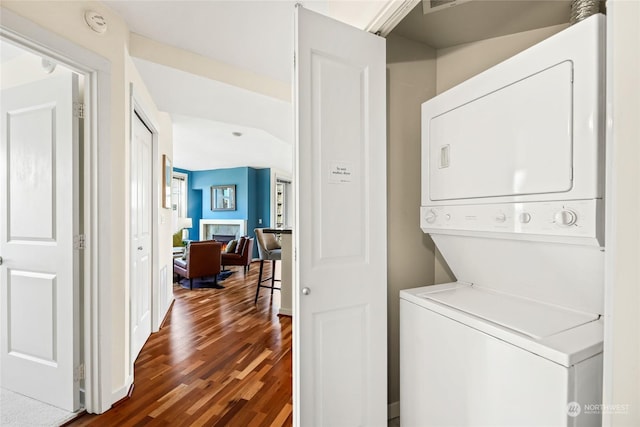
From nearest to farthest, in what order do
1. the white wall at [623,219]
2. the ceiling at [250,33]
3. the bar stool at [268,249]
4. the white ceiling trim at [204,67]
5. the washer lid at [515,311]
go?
the white wall at [623,219]
the washer lid at [515,311]
the ceiling at [250,33]
the white ceiling trim at [204,67]
the bar stool at [268,249]

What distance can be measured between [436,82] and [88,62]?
2012 millimetres

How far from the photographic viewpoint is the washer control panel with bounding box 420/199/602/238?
0.90 meters

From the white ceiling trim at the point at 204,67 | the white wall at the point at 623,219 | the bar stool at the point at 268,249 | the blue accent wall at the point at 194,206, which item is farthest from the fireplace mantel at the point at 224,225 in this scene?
the white wall at the point at 623,219

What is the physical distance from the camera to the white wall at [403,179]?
1685mm

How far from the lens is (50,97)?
1.83 meters

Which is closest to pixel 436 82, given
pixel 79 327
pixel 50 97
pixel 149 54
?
pixel 149 54

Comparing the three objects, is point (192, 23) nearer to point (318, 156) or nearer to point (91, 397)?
point (318, 156)

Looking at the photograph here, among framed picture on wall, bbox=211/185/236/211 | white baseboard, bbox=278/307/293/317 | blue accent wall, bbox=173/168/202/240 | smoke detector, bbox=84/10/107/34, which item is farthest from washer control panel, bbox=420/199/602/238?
blue accent wall, bbox=173/168/202/240

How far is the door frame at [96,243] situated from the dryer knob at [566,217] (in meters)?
2.21

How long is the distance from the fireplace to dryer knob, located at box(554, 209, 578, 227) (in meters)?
7.69

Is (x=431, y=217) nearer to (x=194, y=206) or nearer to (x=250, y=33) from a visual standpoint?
(x=250, y=33)

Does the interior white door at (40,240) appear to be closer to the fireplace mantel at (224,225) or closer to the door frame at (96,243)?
the door frame at (96,243)

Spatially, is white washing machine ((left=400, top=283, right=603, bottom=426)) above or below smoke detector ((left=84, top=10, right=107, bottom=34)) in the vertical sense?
below

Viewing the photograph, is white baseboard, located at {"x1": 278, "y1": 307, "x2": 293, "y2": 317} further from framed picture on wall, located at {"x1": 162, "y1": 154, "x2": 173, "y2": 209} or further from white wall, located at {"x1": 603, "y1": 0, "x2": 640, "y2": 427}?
white wall, located at {"x1": 603, "y1": 0, "x2": 640, "y2": 427}
